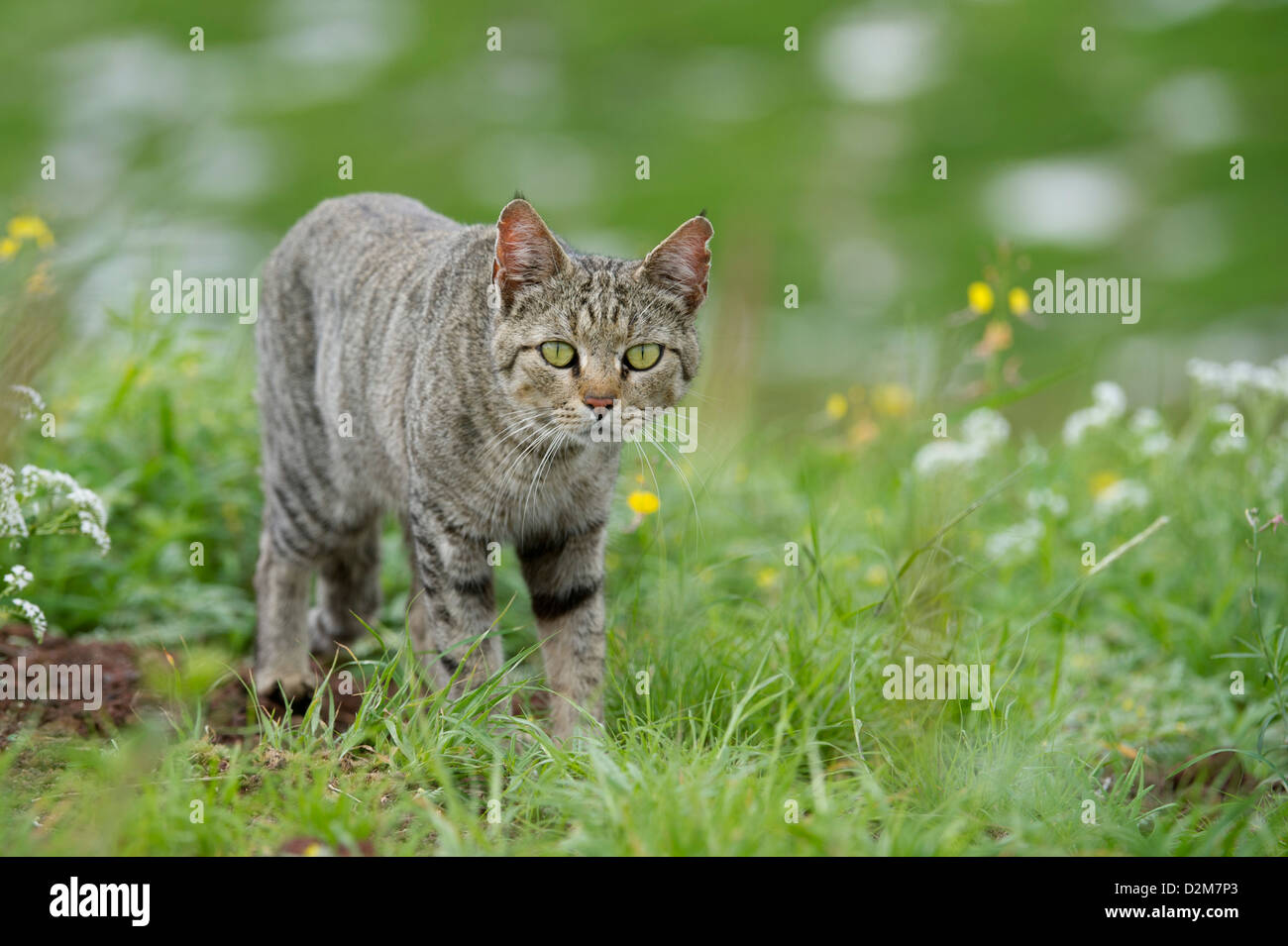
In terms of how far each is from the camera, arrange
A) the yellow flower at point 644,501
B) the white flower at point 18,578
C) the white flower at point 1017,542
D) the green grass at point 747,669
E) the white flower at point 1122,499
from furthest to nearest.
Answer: the white flower at point 1122,499, the white flower at point 1017,542, the yellow flower at point 644,501, the white flower at point 18,578, the green grass at point 747,669

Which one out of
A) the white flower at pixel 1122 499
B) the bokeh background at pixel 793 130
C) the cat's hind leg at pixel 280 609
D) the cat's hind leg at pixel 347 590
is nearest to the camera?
the cat's hind leg at pixel 280 609

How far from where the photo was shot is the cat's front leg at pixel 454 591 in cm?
359

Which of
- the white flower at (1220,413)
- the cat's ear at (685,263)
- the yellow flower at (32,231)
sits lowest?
the white flower at (1220,413)

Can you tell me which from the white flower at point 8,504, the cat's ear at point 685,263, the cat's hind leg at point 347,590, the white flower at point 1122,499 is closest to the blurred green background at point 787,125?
the white flower at point 1122,499

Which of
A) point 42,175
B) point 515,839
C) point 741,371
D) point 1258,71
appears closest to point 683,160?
point 1258,71

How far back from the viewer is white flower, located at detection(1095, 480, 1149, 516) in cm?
500

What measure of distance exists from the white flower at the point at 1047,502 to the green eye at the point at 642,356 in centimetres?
209

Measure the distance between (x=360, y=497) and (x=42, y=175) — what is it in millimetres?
1702

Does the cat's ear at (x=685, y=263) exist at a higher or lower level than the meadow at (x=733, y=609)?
higher

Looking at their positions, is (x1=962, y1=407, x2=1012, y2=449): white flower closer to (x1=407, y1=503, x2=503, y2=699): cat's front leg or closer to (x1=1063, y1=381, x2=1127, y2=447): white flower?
(x1=1063, y1=381, x2=1127, y2=447): white flower

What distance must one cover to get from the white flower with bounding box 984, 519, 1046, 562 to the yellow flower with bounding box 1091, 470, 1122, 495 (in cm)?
71

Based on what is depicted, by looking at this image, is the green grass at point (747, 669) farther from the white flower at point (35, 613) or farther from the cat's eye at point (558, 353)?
the cat's eye at point (558, 353)

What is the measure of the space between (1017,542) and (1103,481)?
1.08 m
